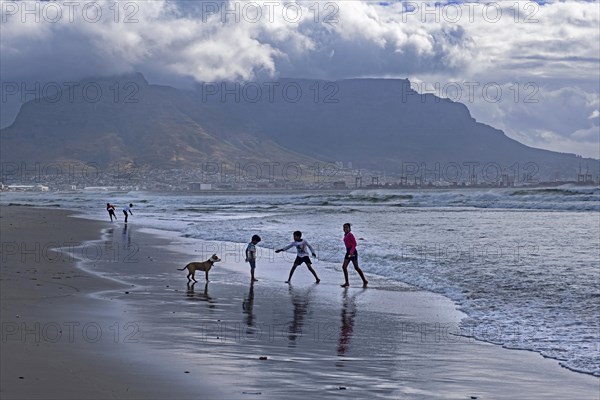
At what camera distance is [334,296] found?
53.9 ft

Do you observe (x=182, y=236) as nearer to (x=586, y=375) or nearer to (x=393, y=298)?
(x=393, y=298)

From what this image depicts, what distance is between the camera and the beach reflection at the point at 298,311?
11.6 m

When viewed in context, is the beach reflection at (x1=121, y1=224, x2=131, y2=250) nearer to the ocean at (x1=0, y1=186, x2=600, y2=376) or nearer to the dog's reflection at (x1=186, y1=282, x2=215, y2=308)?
the ocean at (x1=0, y1=186, x2=600, y2=376)

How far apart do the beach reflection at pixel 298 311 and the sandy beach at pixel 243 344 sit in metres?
0.03

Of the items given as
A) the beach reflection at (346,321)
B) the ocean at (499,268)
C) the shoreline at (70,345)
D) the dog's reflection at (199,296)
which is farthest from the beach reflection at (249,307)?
the ocean at (499,268)

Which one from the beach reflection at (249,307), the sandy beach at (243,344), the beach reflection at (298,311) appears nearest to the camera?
the sandy beach at (243,344)

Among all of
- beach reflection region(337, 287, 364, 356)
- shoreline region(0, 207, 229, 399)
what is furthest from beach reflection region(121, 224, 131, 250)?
beach reflection region(337, 287, 364, 356)

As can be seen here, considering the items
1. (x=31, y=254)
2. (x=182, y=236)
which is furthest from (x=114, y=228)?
(x=31, y=254)

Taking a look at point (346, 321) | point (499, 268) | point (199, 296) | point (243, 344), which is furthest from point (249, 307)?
point (499, 268)

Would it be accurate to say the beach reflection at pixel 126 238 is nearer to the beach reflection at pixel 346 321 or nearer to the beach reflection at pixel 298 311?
the beach reflection at pixel 298 311

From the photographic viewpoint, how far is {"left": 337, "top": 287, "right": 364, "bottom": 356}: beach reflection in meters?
10.8

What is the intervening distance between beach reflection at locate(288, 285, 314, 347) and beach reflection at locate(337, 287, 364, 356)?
0.68m

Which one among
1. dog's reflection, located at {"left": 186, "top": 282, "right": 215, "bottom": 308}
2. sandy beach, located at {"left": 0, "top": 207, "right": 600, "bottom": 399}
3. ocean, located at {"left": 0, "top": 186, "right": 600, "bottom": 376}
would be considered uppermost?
ocean, located at {"left": 0, "top": 186, "right": 600, "bottom": 376}

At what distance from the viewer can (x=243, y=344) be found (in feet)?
34.7
